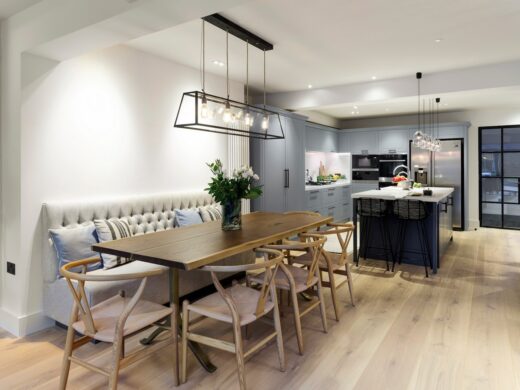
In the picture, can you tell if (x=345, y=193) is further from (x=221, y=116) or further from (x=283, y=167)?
(x=221, y=116)

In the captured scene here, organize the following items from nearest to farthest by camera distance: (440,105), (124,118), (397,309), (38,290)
Answer: (38,290), (397,309), (124,118), (440,105)

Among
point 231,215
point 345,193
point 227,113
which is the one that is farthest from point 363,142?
point 231,215

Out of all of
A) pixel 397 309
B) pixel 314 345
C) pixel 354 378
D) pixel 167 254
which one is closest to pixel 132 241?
pixel 167 254

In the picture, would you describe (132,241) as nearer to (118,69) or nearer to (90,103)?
(90,103)

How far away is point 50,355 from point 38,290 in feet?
2.18

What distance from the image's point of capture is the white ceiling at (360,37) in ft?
9.70

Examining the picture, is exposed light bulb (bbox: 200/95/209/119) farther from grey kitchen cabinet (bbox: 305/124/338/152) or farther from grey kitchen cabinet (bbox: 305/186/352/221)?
grey kitchen cabinet (bbox: 305/124/338/152)

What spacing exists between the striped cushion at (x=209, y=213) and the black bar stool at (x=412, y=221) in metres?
2.29

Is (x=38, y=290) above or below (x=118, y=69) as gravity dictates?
below

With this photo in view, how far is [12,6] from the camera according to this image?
2.79 metres

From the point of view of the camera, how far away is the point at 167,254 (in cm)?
221

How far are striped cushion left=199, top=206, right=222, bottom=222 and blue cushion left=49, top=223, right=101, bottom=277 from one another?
1.43 m

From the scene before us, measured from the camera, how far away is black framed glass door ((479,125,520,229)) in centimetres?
740

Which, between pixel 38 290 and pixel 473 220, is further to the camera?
pixel 473 220
